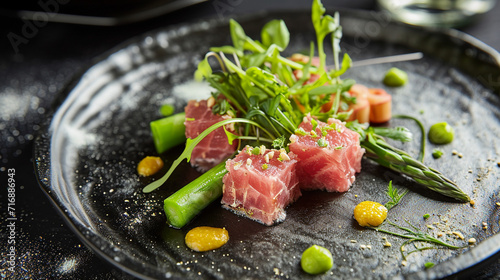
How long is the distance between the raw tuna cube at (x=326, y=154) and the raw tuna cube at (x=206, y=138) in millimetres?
577

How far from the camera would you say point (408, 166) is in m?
3.74

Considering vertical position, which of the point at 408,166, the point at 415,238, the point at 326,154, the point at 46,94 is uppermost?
the point at 326,154

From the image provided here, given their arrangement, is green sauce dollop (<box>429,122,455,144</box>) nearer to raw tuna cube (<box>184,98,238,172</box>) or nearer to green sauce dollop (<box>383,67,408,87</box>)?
green sauce dollop (<box>383,67,408,87</box>)

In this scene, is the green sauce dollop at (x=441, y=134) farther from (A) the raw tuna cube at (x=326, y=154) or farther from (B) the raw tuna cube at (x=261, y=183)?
(B) the raw tuna cube at (x=261, y=183)

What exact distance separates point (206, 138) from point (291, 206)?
853 mm

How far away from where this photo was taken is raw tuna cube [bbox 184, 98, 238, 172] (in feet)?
12.9

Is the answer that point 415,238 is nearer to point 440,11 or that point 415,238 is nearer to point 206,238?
point 206,238

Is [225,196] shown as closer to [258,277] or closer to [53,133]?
[258,277]

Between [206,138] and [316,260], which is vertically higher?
[206,138]

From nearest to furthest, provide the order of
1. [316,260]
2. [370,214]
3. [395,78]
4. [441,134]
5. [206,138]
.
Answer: [316,260] < [370,214] < [206,138] < [441,134] < [395,78]

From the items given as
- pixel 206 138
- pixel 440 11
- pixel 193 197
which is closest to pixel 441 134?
pixel 206 138

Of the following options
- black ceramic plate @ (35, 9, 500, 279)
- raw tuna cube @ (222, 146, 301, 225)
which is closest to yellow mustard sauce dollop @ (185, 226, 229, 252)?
black ceramic plate @ (35, 9, 500, 279)

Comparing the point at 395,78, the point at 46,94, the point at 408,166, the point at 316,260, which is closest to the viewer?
the point at 316,260

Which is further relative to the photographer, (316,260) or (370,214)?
(370,214)
